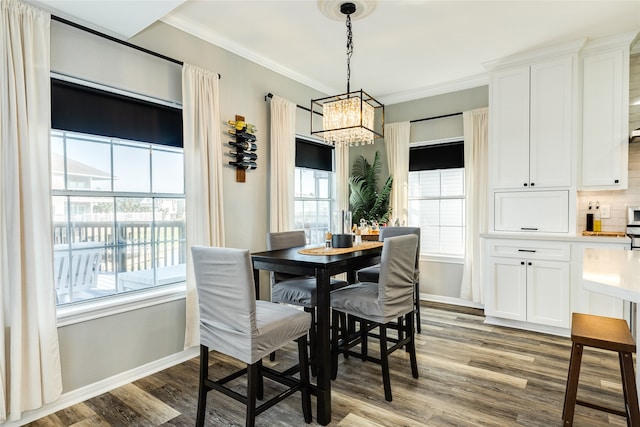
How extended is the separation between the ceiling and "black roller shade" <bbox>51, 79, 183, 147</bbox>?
0.46m

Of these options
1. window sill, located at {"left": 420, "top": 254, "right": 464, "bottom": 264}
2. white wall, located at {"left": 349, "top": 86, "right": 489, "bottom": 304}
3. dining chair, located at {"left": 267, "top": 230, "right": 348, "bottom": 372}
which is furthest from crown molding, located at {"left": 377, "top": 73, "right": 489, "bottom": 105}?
dining chair, located at {"left": 267, "top": 230, "right": 348, "bottom": 372}

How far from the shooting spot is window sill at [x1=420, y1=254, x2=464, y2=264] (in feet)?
15.1

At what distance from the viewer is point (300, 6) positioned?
2.75 m

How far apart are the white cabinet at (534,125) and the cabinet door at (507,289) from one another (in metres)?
0.82

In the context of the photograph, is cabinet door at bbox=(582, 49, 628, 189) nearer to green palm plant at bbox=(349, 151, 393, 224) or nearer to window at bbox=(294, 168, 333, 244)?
green palm plant at bbox=(349, 151, 393, 224)

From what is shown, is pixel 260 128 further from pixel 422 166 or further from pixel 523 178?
pixel 523 178

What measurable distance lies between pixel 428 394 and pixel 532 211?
2307 millimetres

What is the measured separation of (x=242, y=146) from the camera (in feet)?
11.2

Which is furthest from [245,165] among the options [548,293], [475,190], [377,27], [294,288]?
[548,293]

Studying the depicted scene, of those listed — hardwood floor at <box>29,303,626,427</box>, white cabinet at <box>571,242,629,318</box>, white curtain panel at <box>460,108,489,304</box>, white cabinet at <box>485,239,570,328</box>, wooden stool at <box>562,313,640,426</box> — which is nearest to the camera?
wooden stool at <box>562,313,640,426</box>

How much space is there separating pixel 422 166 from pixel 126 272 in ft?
12.4

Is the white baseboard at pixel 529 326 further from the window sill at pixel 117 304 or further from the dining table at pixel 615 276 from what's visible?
the window sill at pixel 117 304

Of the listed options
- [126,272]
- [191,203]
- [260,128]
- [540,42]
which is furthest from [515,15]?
[126,272]

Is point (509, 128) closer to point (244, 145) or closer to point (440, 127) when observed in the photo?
point (440, 127)
